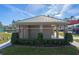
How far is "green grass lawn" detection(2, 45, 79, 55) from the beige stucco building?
616 millimetres

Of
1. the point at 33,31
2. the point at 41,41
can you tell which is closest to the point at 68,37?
the point at 41,41

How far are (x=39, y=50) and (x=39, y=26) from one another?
1193 millimetres

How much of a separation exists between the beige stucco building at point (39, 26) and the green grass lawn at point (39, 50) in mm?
616

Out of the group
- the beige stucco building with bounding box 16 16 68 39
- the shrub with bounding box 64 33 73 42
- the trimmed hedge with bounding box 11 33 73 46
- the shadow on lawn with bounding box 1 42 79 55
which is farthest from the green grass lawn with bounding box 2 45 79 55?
the beige stucco building with bounding box 16 16 68 39

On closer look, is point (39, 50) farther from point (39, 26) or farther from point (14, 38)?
point (14, 38)

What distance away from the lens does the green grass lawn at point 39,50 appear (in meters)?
15.0

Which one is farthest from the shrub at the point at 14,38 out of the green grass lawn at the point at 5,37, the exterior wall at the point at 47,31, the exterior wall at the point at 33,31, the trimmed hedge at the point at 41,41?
the exterior wall at the point at 47,31

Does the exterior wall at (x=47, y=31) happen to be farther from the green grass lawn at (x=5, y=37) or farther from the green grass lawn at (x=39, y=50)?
the green grass lawn at (x=5, y=37)

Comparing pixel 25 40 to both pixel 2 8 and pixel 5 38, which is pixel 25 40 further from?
pixel 2 8

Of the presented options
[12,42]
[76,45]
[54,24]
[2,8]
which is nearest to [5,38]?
[12,42]

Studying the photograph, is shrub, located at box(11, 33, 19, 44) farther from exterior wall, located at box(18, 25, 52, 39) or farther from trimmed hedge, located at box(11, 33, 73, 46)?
exterior wall, located at box(18, 25, 52, 39)

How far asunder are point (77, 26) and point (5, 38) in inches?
144

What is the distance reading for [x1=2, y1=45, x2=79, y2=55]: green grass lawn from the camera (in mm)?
15016
